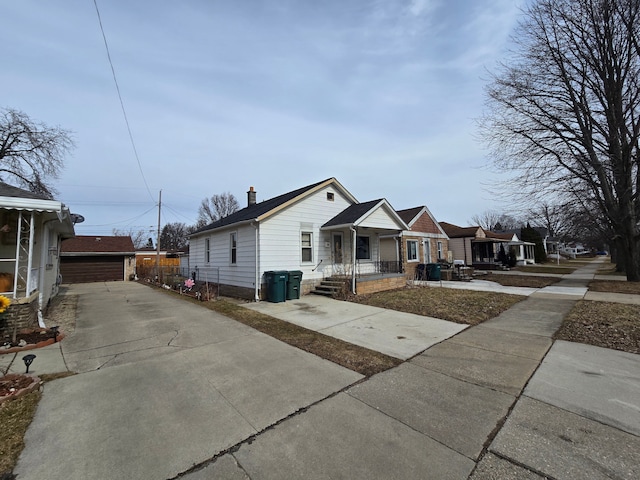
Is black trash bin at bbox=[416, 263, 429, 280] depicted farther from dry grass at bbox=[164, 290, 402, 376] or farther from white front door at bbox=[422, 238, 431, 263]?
dry grass at bbox=[164, 290, 402, 376]

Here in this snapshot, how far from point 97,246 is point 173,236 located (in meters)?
44.4

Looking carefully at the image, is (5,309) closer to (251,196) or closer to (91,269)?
(251,196)

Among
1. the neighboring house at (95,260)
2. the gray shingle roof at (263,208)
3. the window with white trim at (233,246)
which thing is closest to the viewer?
the gray shingle roof at (263,208)

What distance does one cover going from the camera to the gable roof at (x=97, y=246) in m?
23.6

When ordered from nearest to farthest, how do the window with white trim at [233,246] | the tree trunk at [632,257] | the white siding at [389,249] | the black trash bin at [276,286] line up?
the black trash bin at [276,286]
the window with white trim at [233,246]
the tree trunk at [632,257]
the white siding at [389,249]

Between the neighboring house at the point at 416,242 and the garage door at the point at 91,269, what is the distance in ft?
73.6

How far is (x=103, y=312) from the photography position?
30.7ft

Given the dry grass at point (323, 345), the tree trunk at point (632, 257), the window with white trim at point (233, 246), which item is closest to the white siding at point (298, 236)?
the window with white trim at point (233, 246)

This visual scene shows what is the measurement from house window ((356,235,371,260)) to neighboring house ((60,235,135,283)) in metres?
21.2

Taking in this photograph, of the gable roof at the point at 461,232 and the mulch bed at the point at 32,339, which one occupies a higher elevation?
the gable roof at the point at 461,232

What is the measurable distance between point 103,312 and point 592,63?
24.6m

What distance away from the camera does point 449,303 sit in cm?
977

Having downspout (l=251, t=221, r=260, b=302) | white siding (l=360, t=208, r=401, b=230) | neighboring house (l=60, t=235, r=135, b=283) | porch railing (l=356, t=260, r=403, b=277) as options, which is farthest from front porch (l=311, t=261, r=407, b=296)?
neighboring house (l=60, t=235, r=135, b=283)

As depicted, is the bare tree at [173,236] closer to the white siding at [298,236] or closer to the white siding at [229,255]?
the white siding at [229,255]
